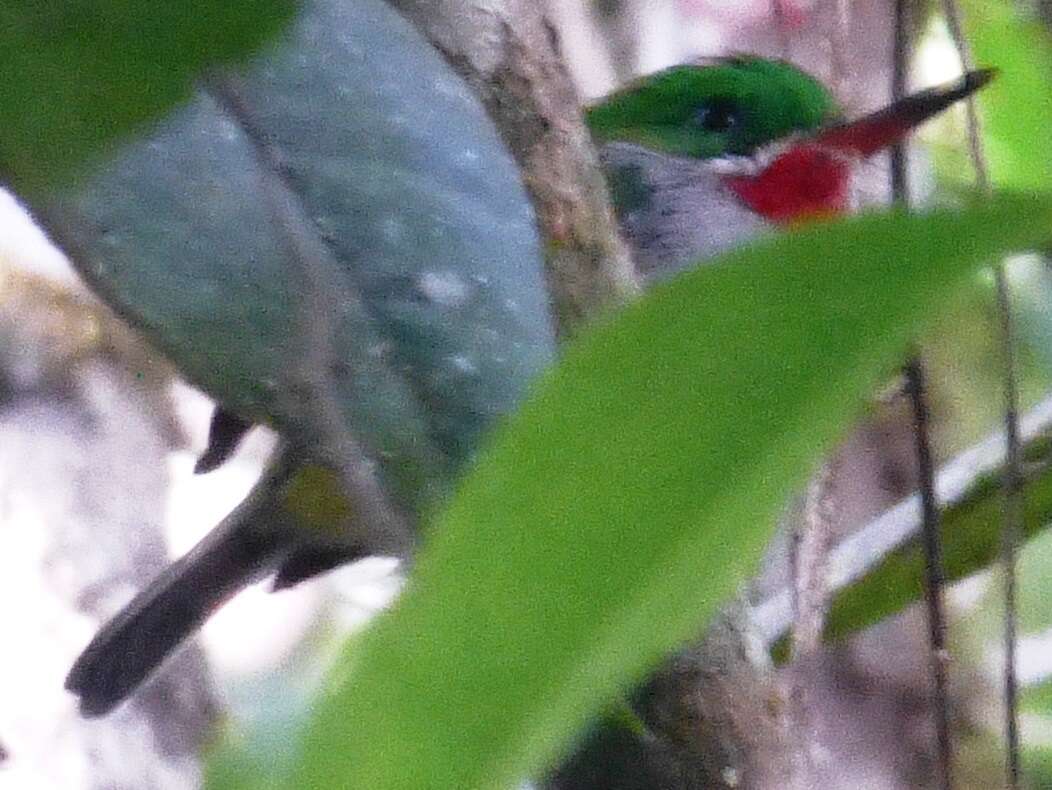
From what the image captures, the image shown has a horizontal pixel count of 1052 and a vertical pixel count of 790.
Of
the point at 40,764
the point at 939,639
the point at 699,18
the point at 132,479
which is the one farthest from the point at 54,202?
the point at 699,18

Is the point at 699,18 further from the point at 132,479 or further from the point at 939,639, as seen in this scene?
the point at 939,639

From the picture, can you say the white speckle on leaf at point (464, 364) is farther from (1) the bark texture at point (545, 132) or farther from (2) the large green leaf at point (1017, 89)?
(2) the large green leaf at point (1017, 89)

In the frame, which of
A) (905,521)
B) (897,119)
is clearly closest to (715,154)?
(897,119)

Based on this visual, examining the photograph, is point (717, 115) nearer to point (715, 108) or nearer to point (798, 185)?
point (715, 108)

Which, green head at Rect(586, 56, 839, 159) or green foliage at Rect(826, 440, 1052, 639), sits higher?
green head at Rect(586, 56, 839, 159)

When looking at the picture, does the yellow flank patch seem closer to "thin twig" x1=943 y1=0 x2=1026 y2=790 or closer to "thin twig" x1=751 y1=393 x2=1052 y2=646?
"thin twig" x1=751 y1=393 x2=1052 y2=646

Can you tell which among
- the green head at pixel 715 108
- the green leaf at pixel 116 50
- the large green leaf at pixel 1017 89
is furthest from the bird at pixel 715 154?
the green leaf at pixel 116 50

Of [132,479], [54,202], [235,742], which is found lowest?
[132,479]

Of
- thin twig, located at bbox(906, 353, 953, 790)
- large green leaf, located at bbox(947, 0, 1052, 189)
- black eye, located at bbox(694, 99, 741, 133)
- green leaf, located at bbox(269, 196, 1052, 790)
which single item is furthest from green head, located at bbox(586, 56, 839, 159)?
green leaf, located at bbox(269, 196, 1052, 790)
